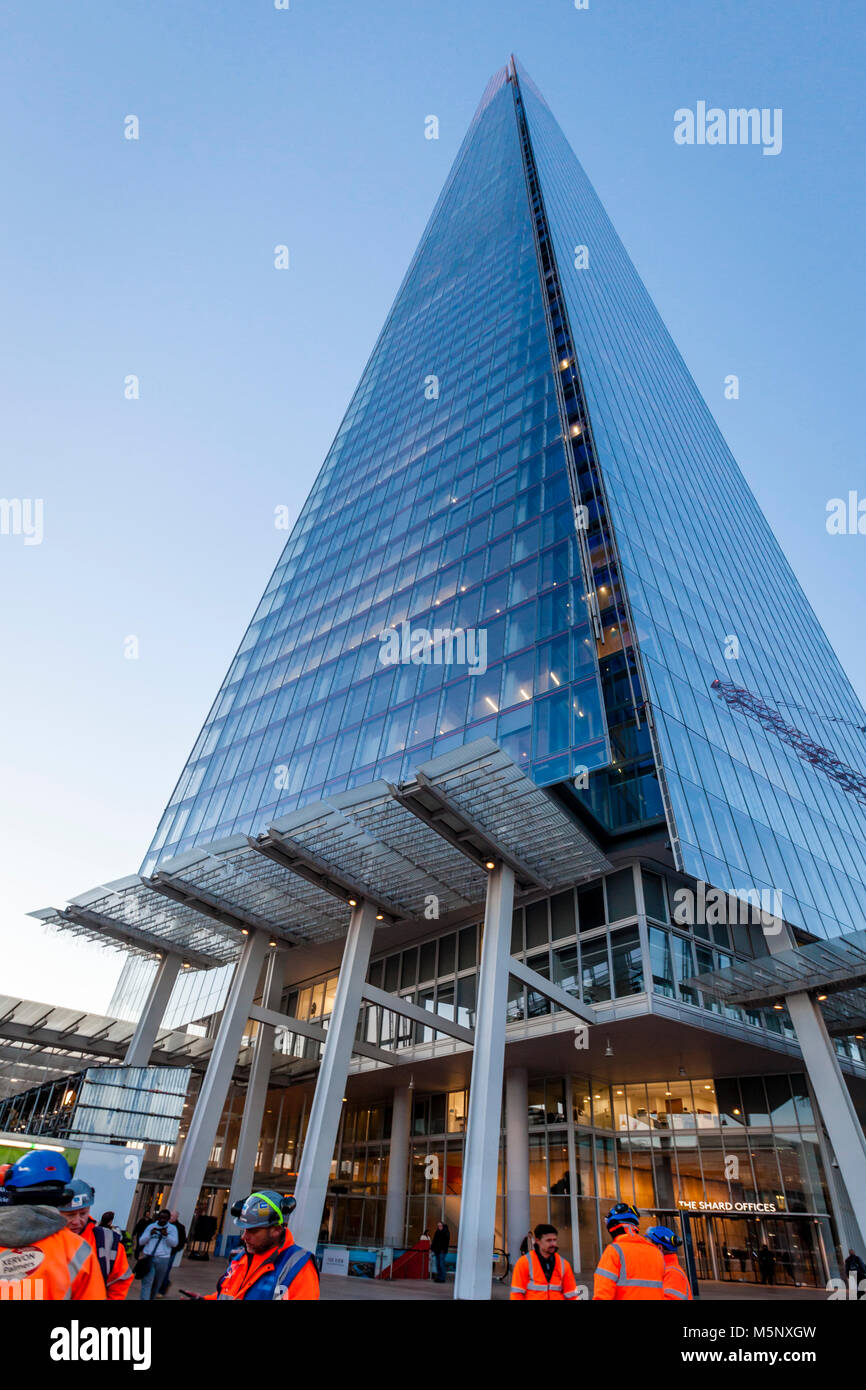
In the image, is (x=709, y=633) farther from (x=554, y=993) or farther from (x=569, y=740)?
(x=554, y=993)

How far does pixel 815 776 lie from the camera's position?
3584 centimetres

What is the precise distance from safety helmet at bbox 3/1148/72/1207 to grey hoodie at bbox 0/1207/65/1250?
317 mm

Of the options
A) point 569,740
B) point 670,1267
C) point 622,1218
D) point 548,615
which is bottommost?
point 670,1267

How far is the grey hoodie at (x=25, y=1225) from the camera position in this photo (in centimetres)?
250

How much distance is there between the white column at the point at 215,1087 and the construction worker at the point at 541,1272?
74.0ft

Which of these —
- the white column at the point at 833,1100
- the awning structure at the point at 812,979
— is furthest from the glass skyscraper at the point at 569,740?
the white column at the point at 833,1100

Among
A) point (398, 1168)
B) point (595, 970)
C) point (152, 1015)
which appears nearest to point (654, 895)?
point (595, 970)

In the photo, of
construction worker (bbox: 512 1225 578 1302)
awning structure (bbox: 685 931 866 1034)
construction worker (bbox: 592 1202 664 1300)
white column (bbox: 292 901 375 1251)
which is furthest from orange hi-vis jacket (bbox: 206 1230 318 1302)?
white column (bbox: 292 901 375 1251)

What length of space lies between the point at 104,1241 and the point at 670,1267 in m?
4.37

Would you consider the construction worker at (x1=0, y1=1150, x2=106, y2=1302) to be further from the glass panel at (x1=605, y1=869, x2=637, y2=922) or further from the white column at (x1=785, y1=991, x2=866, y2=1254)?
the glass panel at (x1=605, y1=869, x2=637, y2=922)

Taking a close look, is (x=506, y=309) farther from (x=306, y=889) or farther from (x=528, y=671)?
(x=306, y=889)

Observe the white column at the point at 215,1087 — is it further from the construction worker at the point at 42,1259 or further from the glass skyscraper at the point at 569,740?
the construction worker at the point at 42,1259

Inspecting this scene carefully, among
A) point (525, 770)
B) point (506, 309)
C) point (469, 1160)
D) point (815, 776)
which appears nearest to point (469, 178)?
point (506, 309)

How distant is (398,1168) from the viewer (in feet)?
112
